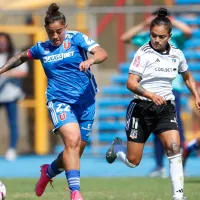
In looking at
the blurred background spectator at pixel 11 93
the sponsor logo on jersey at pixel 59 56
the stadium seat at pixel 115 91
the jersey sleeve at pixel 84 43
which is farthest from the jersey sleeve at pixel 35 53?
the stadium seat at pixel 115 91

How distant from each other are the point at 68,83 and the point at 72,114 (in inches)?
13.8

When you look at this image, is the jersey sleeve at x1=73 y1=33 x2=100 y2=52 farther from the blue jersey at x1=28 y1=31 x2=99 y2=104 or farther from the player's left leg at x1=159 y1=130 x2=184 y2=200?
the player's left leg at x1=159 y1=130 x2=184 y2=200

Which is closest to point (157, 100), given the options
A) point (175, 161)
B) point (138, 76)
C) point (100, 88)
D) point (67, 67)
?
point (138, 76)

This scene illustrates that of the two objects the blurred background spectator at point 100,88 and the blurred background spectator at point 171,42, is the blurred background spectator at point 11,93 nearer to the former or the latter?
the blurred background spectator at point 100,88

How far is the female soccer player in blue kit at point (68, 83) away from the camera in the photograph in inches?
355

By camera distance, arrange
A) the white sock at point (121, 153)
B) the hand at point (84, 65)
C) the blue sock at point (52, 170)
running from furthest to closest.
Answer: the white sock at point (121, 153) < the blue sock at point (52, 170) < the hand at point (84, 65)

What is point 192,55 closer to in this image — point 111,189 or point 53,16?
point 111,189

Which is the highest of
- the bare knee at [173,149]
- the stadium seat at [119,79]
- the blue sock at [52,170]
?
the stadium seat at [119,79]

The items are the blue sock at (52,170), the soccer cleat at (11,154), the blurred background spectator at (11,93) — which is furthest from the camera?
the soccer cleat at (11,154)

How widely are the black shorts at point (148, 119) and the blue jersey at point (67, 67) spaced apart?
68 cm

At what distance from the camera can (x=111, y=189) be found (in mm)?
11016

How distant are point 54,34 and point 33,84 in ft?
29.7

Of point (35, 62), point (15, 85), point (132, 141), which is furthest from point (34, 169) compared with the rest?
point (132, 141)

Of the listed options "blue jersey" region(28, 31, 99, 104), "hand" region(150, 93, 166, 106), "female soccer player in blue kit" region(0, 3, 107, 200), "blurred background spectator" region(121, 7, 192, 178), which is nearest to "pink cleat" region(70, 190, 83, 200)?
"female soccer player in blue kit" region(0, 3, 107, 200)
